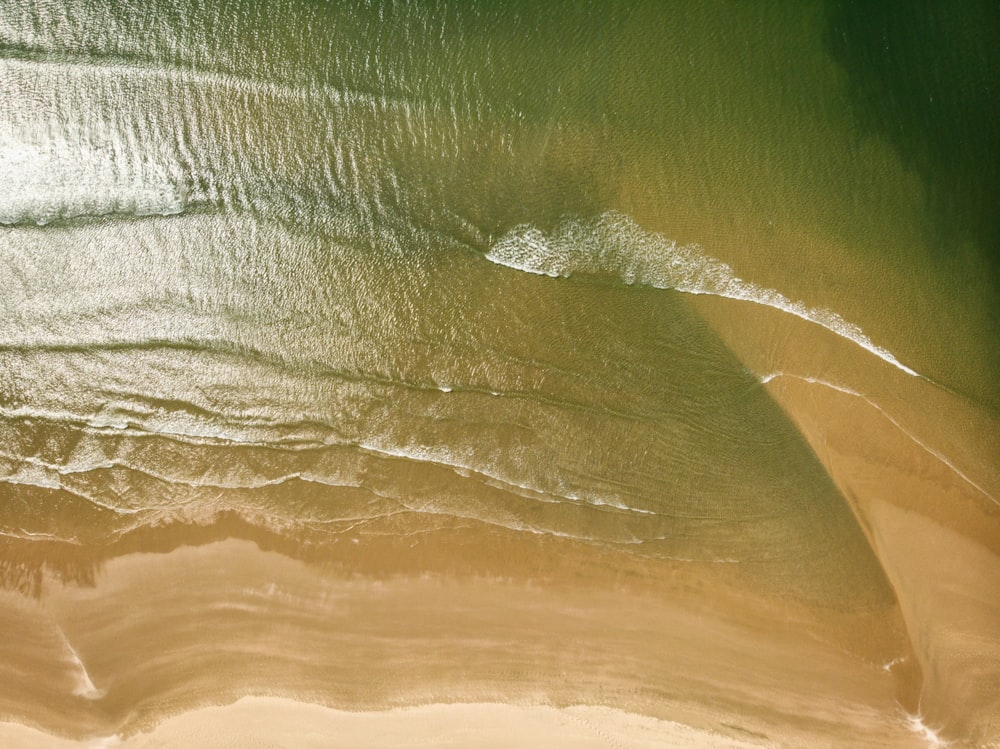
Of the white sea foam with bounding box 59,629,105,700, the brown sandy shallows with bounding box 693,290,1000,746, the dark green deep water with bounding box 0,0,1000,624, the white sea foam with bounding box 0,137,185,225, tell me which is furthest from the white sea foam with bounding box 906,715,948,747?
the white sea foam with bounding box 0,137,185,225

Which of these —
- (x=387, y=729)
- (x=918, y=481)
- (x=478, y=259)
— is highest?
(x=478, y=259)

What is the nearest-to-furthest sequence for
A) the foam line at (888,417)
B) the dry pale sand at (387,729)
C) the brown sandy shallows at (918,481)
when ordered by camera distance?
the dry pale sand at (387,729) < the brown sandy shallows at (918,481) < the foam line at (888,417)

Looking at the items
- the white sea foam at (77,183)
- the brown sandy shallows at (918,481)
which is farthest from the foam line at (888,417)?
the white sea foam at (77,183)

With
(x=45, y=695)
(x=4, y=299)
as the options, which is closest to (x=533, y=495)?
(x=45, y=695)

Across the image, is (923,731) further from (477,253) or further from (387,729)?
(477,253)

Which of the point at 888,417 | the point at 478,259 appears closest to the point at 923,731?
the point at 888,417

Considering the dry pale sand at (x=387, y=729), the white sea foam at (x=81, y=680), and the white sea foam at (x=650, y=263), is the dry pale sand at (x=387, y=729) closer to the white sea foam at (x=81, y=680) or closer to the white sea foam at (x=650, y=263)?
the white sea foam at (x=81, y=680)
